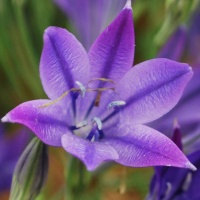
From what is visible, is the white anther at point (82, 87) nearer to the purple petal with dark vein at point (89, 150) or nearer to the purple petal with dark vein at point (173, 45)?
the purple petal with dark vein at point (89, 150)

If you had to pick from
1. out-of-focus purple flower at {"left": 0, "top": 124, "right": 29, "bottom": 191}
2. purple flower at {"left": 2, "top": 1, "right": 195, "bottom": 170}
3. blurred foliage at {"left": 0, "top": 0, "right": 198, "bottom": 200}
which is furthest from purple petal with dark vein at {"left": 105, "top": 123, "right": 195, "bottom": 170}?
out-of-focus purple flower at {"left": 0, "top": 124, "right": 29, "bottom": 191}

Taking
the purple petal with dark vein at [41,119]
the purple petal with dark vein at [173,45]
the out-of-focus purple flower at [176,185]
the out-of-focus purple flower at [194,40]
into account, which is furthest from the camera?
the out-of-focus purple flower at [194,40]

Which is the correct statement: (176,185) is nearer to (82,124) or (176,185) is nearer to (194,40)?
(82,124)

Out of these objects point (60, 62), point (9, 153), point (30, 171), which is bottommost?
point (9, 153)

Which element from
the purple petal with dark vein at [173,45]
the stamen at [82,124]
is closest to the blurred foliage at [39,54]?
the purple petal with dark vein at [173,45]

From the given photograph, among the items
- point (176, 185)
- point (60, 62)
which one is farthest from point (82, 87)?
point (176, 185)

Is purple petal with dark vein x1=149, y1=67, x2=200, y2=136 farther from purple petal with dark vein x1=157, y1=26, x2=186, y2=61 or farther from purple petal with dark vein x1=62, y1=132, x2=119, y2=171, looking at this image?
purple petal with dark vein x1=62, y1=132, x2=119, y2=171
